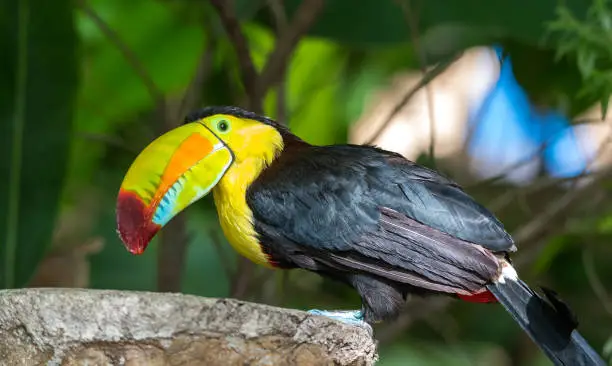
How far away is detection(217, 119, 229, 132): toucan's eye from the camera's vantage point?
1705 millimetres

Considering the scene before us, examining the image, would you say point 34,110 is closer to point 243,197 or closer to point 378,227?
point 243,197

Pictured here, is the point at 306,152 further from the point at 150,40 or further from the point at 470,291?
the point at 150,40

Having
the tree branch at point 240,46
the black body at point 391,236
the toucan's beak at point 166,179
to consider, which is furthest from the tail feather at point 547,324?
the tree branch at point 240,46

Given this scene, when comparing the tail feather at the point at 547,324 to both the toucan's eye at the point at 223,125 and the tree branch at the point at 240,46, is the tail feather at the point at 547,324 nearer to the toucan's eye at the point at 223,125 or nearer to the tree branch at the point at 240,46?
the toucan's eye at the point at 223,125

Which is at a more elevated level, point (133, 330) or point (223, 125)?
point (223, 125)

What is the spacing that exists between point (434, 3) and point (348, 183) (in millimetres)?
1147

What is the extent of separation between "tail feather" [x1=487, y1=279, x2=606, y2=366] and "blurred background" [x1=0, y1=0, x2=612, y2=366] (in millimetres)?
412

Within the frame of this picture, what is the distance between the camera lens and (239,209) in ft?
5.48

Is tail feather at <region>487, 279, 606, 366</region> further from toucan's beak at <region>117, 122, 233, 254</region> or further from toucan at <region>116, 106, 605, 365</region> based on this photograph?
toucan's beak at <region>117, 122, 233, 254</region>

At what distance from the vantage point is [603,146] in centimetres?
234

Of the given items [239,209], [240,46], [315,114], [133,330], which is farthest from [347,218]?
[315,114]

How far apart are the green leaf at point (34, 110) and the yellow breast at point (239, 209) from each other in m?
0.75

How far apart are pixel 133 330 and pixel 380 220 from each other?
19.4 inches

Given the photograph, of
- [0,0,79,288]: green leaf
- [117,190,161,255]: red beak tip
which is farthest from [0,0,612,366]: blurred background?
[117,190,161,255]: red beak tip
